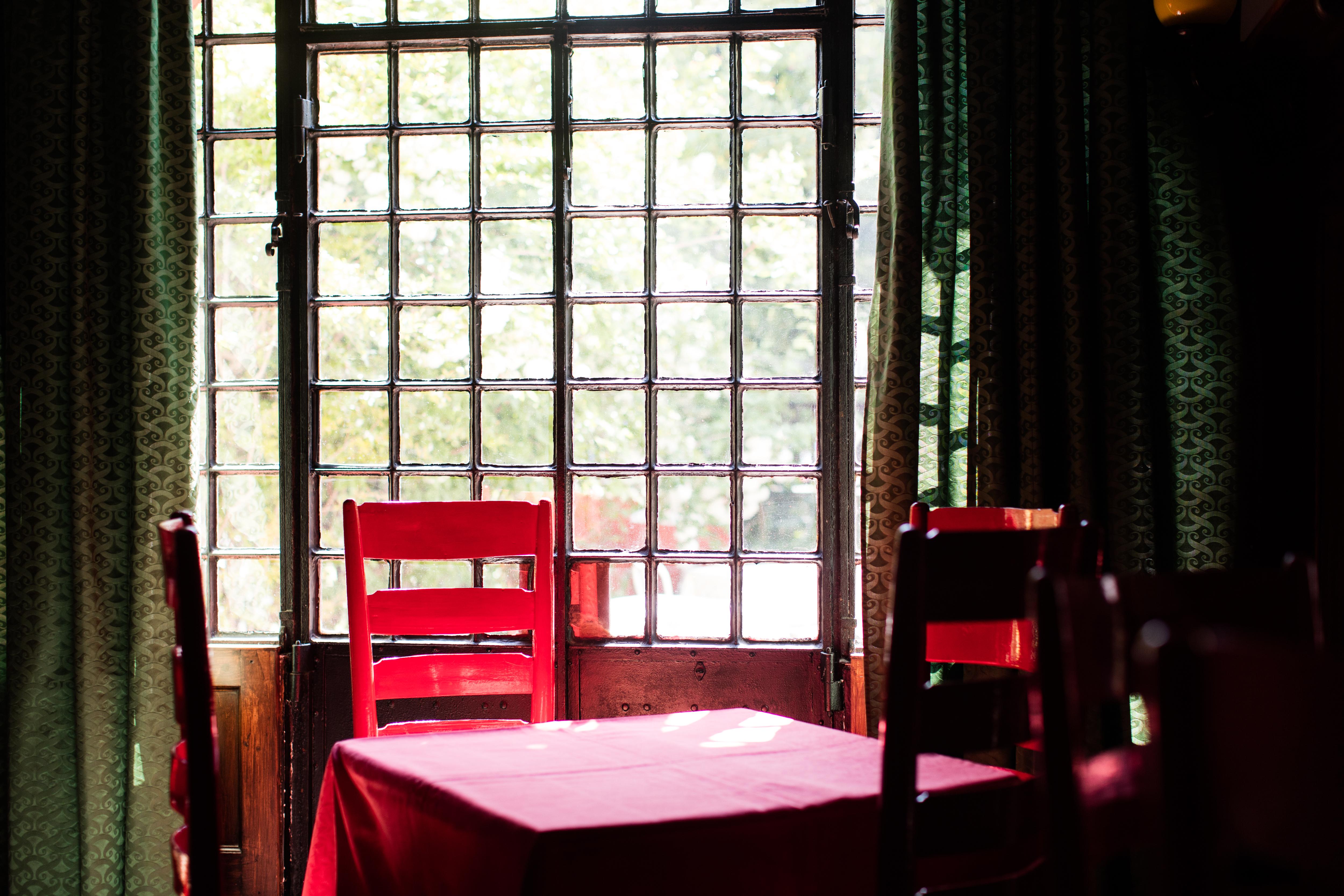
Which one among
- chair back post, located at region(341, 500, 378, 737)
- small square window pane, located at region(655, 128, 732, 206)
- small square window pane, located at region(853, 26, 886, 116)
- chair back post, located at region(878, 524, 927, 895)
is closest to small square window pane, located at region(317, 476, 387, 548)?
chair back post, located at region(341, 500, 378, 737)

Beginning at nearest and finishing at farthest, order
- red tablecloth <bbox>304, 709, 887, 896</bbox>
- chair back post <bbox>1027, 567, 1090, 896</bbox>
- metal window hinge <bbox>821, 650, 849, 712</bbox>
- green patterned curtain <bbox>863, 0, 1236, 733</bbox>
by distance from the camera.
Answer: chair back post <bbox>1027, 567, 1090, 896</bbox>
red tablecloth <bbox>304, 709, 887, 896</bbox>
green patterned curtain <bbox>863, 0, 1236, 733</bbox>
metal window hinge <bbox>821, 650, 849, 712</bbox>

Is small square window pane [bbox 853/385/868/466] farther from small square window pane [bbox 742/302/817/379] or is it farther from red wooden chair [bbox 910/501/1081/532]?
red wooden chair [bbox 910/501/1081/532]

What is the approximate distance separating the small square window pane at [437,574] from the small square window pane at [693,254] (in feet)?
2.98

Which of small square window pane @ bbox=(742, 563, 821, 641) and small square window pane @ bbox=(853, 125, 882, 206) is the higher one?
small square window pane @ bbox=(853, 125, 882, 206)

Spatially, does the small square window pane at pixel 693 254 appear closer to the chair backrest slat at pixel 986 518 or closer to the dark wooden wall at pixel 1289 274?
the chair backrest slat at pixel 986 518

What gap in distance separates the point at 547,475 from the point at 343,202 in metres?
0.93

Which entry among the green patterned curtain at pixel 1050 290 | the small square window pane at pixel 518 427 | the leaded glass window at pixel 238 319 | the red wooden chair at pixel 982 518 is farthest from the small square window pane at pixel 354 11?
the red wooden chair at pixel 982 518

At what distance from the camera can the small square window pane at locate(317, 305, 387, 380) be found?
2826mm

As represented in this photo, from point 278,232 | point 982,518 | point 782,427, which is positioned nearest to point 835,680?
point 782,427

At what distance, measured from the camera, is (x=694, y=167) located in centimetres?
274

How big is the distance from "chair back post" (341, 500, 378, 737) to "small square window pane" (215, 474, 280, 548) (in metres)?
0.81

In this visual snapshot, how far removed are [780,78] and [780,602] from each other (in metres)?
1.36

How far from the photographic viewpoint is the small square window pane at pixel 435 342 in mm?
2809

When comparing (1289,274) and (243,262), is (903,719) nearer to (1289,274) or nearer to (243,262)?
(1289,274)
